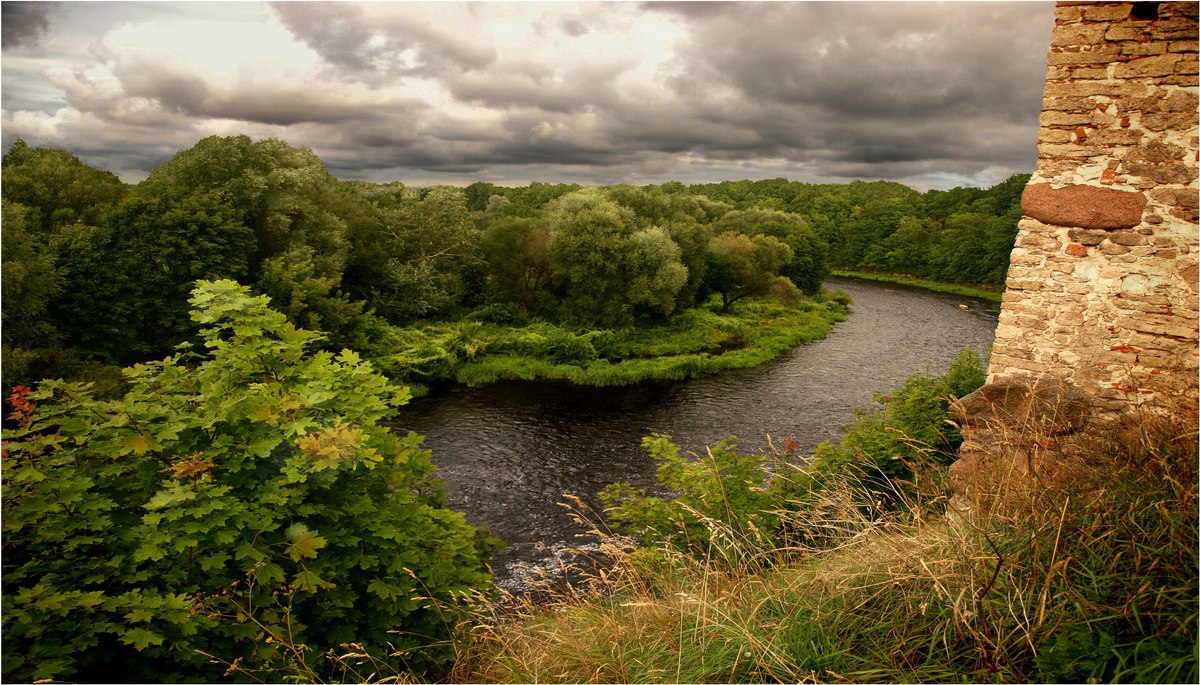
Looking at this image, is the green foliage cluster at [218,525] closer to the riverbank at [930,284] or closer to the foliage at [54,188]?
the foliage at [54,188]

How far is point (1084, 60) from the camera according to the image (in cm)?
468

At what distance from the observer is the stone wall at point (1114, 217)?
14.6 feet

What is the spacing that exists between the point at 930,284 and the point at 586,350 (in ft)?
133

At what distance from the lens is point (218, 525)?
4.06 metres

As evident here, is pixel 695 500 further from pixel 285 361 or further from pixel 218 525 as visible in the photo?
pixel 218 525

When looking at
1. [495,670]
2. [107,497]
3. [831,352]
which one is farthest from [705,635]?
[831,352]

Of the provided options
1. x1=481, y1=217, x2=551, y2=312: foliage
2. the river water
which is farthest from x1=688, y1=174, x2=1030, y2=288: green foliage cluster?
the river water

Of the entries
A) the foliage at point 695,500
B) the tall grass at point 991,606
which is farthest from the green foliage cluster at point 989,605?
the foliage at point 695,500

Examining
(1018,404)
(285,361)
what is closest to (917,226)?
(1018,404)

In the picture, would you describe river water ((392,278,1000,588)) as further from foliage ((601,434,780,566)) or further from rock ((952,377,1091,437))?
rock ((952,377,1091,437))

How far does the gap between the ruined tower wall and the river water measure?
23.7ft

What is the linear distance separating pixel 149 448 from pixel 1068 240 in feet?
23.6

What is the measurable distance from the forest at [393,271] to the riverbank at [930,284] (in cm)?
1370

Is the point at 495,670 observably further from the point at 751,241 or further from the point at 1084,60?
the point at 751,241
